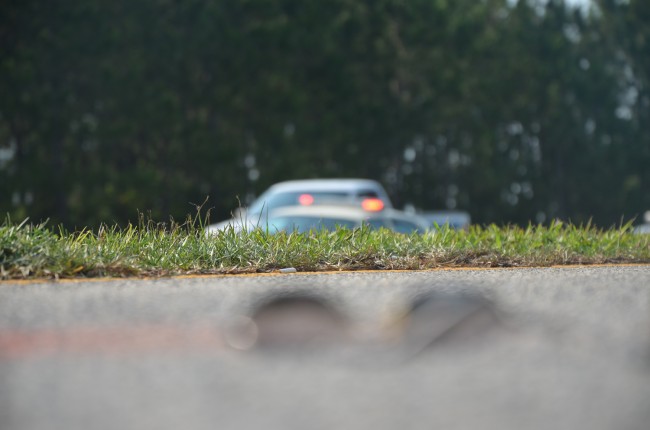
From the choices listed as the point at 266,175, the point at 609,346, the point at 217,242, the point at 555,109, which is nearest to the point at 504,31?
the point at 555,109

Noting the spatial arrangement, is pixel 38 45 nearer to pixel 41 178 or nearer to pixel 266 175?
pixel 41 178

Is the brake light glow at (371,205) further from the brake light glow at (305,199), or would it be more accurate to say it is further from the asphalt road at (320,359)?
the asphalt road at (320,359)

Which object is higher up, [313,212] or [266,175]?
[313,212]

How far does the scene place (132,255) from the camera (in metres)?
7.34

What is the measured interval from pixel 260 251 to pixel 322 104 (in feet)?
76.9

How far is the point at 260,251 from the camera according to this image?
7.78 metres

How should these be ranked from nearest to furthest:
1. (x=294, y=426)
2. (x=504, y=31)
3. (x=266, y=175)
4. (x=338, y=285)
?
(x=294, y=426) → (x=338, y=285) → (x=266, y=175) → (x=504, y=31)

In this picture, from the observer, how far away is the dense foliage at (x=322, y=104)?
25844 millimetres

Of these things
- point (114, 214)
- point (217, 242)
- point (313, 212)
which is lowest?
point (114, 214)

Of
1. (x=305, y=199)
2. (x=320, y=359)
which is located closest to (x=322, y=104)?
(x=305, y=199)

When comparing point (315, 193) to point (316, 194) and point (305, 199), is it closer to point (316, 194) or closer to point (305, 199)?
point (316, 194)

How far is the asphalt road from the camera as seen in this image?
3.64m

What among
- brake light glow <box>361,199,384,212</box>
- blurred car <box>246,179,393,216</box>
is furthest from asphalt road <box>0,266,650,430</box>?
blurred car <box>246,179,393,216</box>

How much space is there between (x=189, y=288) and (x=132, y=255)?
1360mm
